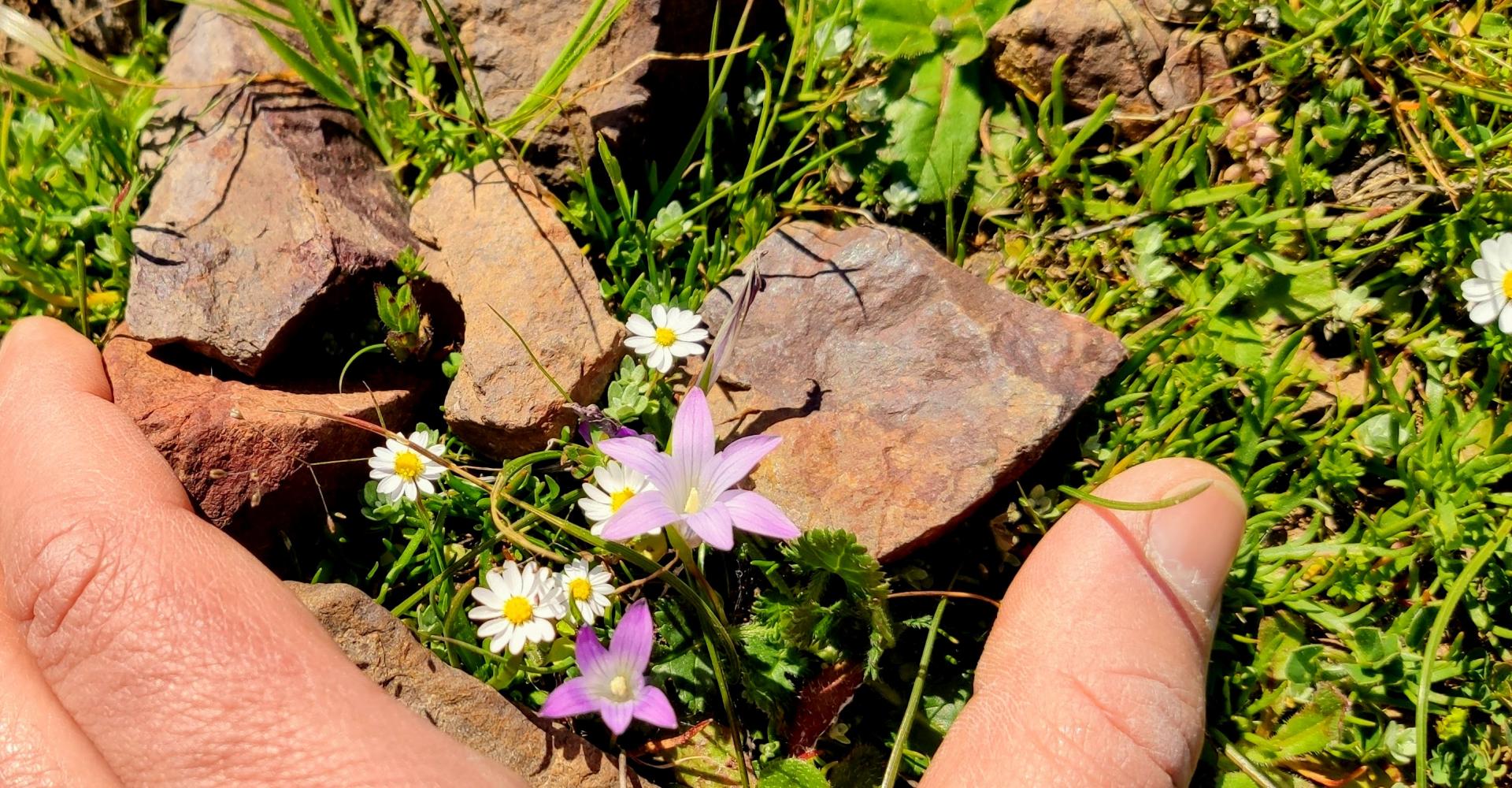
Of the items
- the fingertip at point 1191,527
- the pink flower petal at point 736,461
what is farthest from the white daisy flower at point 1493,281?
the pink flower petal at point 736,461

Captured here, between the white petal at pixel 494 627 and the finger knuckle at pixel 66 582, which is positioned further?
the white petal at pixel 494 627

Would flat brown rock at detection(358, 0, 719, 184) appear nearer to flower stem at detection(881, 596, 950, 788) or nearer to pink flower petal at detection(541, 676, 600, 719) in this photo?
pink flower petal at detection(541, 676, 600, 719)

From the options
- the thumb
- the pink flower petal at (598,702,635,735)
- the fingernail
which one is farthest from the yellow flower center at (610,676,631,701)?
the fingernail

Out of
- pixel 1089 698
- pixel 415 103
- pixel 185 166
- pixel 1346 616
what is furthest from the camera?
pixel 415 103

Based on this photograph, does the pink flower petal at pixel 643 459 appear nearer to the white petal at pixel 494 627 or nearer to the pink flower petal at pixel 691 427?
the pink flower petal at pixel 691 427

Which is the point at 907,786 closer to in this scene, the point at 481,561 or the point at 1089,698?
the point at 1089,698

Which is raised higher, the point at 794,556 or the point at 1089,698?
the point at 794,556

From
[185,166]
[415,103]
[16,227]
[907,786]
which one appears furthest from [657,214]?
[16,227]
